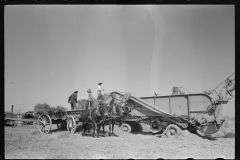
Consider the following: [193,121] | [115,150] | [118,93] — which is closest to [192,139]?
[193,121]

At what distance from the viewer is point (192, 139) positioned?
31.7ft

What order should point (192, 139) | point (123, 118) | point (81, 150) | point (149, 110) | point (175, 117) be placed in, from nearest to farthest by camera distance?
point (81, 150), point (192, 139), point (175, 117), point (149, 110), point (123, 118)

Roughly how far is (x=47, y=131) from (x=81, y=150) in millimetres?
6365

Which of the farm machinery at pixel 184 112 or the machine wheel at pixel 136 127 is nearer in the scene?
the farm machinery at pixel 184 112

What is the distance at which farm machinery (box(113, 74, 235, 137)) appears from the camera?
9.88m

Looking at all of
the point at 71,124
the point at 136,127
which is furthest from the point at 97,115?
the point at 136,127

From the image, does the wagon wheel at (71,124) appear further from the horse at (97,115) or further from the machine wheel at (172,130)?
the machine wheel at (172,130)

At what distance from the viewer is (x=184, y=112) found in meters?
11.0

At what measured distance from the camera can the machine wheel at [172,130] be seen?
1017cm

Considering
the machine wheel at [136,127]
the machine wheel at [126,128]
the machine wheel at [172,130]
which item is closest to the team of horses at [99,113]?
the machine wheel at [126,128]

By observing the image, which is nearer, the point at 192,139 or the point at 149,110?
the point at 192,139

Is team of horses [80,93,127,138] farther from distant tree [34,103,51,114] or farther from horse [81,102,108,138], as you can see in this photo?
distant tree [34,103,51,114]
